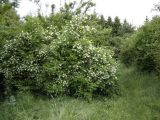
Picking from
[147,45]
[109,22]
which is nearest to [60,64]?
[147,45]

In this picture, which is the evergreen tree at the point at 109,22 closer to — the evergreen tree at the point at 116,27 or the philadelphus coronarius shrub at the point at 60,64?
the evergreen tree at the point at 116,27

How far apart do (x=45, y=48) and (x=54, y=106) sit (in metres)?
2.60

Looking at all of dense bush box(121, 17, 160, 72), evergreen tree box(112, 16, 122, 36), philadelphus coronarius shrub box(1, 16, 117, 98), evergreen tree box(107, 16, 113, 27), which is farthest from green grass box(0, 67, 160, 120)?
evergreen tree box(107, 16, 113, 27)

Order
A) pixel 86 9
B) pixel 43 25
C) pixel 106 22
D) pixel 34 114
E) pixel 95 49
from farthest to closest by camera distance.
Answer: pixel 106 22, pixel 86 9, pixel 43 25, pixel 95 49, pixel 34 114

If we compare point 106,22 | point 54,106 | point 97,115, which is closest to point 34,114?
point 54,106

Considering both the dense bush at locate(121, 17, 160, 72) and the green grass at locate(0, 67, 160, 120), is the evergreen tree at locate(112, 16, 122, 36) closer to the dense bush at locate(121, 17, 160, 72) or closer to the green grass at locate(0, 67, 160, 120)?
the dense bush at locate(121, 17, 160, 72)

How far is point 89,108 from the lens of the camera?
10.6 meters

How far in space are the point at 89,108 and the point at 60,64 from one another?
2.02 metres

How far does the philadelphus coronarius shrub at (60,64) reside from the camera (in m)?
11.8

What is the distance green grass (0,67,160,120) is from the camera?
9539 mm

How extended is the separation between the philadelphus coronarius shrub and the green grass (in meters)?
0.57

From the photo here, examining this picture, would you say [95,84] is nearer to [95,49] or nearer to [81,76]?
[81,76]

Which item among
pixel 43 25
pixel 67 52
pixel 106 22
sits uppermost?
pixel 106 22

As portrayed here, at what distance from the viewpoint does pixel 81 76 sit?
11852mm
